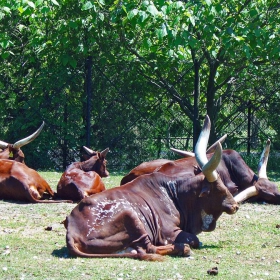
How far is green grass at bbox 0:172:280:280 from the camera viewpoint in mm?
7082

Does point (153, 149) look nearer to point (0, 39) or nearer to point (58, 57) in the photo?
point (58, 57)

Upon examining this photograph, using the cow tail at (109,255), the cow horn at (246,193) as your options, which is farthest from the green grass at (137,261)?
the cow horn at (246,193)

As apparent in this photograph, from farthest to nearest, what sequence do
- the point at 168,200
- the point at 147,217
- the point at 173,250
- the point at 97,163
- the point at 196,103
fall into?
the point at 196,103
the point at 97,163
the point at 168,200
the point at 147,217
the point at 173,250

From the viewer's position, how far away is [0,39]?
1509 cm

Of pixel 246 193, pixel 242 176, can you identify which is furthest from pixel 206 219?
pixel 242 176

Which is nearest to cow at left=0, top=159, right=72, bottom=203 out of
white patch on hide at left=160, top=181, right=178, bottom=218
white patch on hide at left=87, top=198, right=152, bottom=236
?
white patch on hide at left=160, top=181, right=178, bottom=218

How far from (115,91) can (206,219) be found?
367 inches

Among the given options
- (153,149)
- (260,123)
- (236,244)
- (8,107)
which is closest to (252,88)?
(260,123)

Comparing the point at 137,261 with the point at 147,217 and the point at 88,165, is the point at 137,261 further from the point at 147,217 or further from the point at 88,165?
the point at 88,165

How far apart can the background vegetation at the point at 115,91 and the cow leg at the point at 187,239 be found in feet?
27.9

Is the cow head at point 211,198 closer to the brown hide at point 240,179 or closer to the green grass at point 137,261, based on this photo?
the green grass at point 137,261

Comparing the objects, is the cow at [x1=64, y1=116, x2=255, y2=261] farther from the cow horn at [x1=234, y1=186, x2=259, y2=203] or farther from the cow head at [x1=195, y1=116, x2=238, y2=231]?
the cow horn at [x1=234, y1=186, x2=259, y2=203]

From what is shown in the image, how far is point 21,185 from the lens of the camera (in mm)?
11891

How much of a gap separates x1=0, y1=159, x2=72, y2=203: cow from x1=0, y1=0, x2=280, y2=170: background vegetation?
15.5 ft
